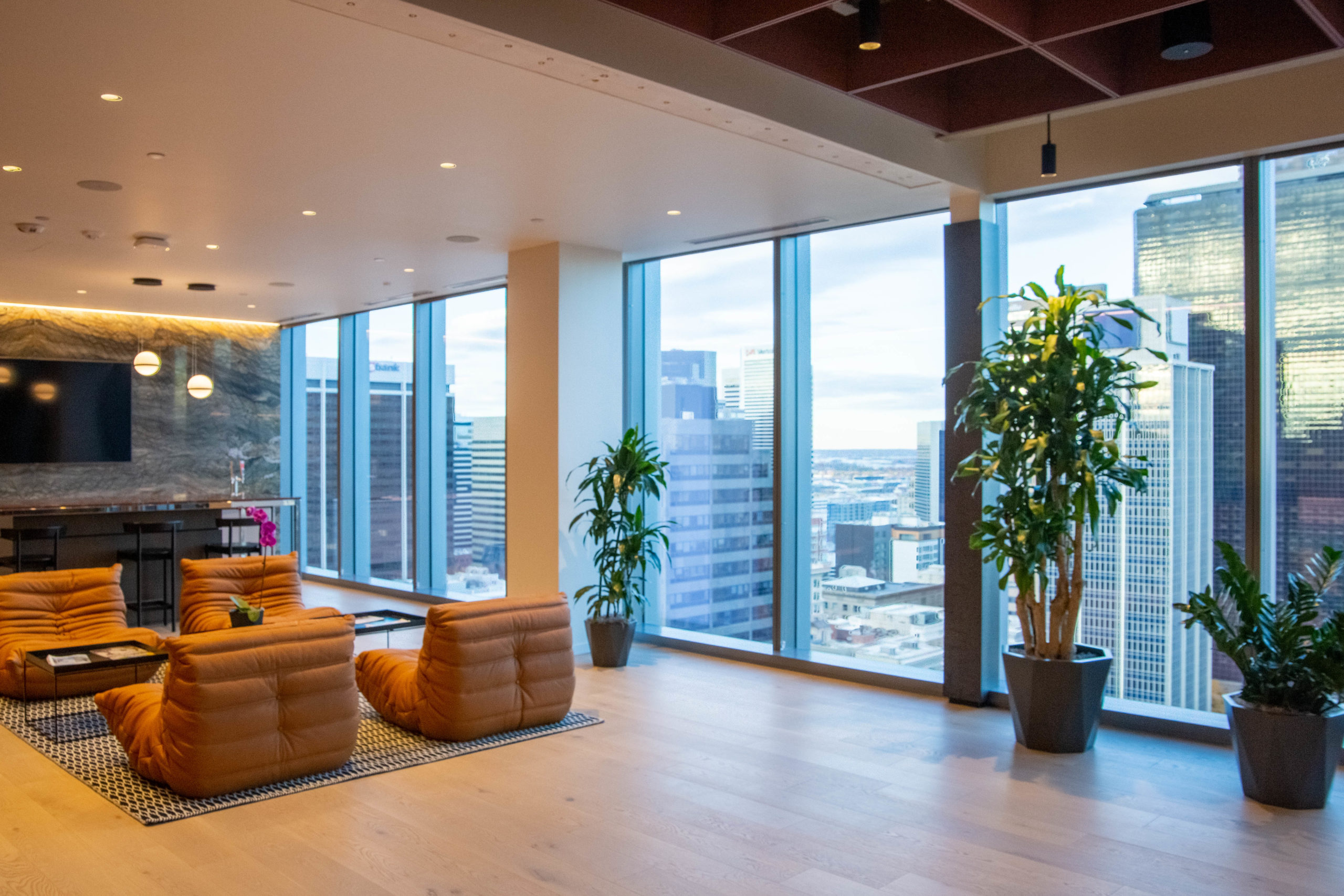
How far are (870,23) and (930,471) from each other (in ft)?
10.8

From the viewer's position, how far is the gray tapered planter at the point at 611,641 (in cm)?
740

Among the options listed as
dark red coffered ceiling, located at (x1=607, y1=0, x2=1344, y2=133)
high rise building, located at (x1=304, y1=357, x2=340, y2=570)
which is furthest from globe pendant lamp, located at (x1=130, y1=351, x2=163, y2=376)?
dark red coffered ceiling, located at (x1=607, y1=0, x2=1344, y2=133)

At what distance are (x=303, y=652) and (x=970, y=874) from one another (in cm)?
303

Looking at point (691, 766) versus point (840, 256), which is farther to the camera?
point (840, 256)

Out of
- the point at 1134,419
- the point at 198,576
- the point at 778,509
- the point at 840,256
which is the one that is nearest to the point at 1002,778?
the point at 1134,419

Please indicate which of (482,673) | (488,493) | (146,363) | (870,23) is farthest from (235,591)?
(870,23)

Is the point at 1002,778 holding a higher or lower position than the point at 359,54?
lower

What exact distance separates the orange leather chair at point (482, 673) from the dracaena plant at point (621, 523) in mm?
1694

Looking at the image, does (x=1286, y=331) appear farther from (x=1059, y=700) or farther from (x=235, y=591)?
(x=235, y=591)

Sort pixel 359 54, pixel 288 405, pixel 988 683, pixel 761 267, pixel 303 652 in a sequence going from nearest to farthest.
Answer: pixel 359 54 → pixel 303 652 → pixel 988 683 → pixel 761 267 → pixel 288 405

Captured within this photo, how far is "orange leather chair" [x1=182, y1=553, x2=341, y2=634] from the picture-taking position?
7082 millimetres

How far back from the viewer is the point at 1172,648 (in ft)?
18.8

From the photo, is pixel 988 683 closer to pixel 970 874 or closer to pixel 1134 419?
pixel 1134 419

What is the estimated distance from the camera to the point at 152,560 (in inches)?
376
